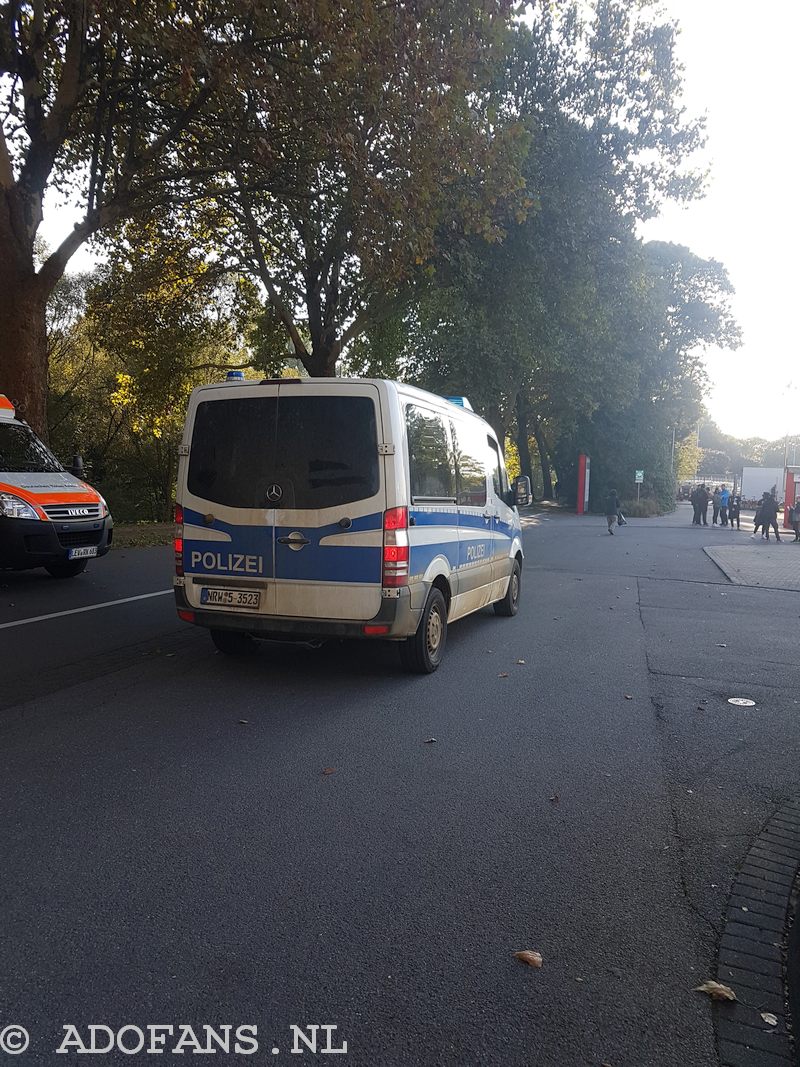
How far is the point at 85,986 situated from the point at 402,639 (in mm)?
4512

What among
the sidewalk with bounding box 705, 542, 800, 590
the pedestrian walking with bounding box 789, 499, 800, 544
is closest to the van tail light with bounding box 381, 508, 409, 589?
the sidewalk with bounding box 705, 542, 800, 590

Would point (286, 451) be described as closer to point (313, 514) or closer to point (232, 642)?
point (313, 514)

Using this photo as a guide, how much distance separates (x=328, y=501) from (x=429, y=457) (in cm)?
112

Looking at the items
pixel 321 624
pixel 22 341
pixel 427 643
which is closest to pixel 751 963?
pixel 321 624

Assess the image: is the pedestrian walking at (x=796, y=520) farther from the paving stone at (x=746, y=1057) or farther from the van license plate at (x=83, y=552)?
the paving stone at (x=746, y=1057)

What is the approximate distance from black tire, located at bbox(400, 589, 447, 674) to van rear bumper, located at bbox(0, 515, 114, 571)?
6300 mm

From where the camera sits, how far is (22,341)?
48.5 ft

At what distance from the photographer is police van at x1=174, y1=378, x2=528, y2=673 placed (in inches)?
265

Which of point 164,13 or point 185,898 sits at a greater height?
point 164,13

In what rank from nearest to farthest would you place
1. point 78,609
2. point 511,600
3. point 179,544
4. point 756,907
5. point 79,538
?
point 756,907
point 179,544
point 78,609
point 511,600
point 79,538

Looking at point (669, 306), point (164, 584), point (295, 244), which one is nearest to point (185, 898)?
point (164, 584)

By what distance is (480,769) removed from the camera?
5035 mm

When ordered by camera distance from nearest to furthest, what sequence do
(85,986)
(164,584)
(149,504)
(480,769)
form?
(85,986), (480,769), (164,584), (149,504)

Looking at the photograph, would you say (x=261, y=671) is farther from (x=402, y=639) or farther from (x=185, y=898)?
(x=185, y=898)
